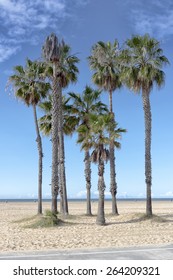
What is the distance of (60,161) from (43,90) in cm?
623

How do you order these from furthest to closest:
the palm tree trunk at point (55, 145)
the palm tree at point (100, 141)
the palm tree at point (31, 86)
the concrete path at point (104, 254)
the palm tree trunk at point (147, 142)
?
the palm tree at point (31, 86) → the palm tree trunk at point (147, 142) → the palm tree trunk at point (55, 145) → the palm tree at point (100, 141) → the concrete path at point (104, 254)

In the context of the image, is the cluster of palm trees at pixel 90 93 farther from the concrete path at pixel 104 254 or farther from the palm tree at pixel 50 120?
the concrete path at pixel 104 254

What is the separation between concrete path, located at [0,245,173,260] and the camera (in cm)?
1137

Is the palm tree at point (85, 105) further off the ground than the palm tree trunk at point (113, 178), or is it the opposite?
the palm tree at point (85, 105)

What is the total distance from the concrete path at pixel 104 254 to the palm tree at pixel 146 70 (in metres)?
15.7

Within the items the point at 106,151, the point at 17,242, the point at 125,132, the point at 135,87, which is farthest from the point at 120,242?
the point at 135,87

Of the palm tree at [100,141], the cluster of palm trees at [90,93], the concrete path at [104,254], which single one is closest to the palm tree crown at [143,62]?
the cluster of palm trees at [90,93]

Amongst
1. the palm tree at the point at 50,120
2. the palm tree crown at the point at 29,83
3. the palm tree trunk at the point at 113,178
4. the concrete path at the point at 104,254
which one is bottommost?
the concrete path at the point at 104,254

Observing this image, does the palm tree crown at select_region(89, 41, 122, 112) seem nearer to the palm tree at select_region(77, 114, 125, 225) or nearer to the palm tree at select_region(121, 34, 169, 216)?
the palm tree at select_region(121, 34, 169, 216)

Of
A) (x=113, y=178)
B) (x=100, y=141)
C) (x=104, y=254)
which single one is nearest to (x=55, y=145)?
(x=100, y=141)

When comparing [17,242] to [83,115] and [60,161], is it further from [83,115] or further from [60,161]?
[83,115]

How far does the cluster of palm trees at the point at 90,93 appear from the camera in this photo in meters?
25.2

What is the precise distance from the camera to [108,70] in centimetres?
3400
